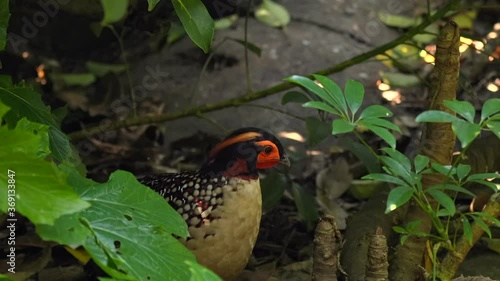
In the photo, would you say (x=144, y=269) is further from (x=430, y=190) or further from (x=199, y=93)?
(x=199, y=93)

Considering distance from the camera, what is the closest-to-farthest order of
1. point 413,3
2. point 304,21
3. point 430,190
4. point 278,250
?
1. point 430,190
2. point 278,250
3. point 304,21
4. point 413,3

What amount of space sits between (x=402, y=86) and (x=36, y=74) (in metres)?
1.93

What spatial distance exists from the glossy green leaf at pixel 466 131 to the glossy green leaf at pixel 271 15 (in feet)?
10.9

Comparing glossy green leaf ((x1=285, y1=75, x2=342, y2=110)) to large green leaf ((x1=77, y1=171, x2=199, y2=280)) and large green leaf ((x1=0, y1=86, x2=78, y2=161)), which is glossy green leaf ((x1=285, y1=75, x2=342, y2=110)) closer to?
large green leaf ((x1=77, y1=171, x2=199, y2=280))

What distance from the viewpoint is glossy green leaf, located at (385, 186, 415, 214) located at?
6.31 feet

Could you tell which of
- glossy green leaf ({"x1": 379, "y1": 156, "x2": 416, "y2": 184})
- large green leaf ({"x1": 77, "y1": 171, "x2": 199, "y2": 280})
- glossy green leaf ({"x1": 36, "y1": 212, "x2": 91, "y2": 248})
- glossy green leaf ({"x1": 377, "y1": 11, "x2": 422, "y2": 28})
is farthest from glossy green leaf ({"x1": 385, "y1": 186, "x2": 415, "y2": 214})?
glossy green leaf ({"x1": 377, "y1": 11, "x2": 422, "y2": 28})

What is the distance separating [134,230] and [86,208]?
5.4 inches

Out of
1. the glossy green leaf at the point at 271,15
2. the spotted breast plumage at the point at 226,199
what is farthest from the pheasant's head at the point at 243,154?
the glossy green leaf at the point at 271,15

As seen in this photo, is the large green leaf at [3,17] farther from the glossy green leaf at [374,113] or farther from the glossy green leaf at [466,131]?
the glossy green leaf at [466,131]

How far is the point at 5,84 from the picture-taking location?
2025 mm

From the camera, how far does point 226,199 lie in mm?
2447

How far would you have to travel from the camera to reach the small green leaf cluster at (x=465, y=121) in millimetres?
1677

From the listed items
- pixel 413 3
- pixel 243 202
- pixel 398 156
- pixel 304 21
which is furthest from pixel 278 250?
pixel 413 3

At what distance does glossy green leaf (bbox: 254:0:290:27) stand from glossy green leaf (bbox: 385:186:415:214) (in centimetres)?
310
